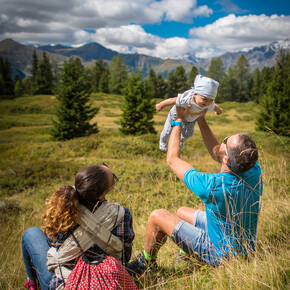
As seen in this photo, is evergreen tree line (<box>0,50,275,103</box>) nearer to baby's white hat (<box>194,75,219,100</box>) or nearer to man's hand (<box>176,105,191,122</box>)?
baby's white hat (<box>194,75,219,100</box>)

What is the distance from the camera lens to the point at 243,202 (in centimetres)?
190

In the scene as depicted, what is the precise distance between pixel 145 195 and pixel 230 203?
3667mm

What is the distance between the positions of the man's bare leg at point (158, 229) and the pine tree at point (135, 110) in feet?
51.9

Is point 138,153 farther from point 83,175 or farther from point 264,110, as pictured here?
point 264,110

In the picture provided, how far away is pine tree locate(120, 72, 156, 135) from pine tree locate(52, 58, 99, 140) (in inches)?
118

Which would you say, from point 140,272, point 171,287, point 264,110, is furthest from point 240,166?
point 264,110

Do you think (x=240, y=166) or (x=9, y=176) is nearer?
(x=240, y=166)

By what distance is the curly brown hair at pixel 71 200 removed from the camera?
1625 millimetres

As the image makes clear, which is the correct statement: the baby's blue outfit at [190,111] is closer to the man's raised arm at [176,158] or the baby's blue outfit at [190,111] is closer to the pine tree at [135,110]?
the man's raised arm at [176,158]

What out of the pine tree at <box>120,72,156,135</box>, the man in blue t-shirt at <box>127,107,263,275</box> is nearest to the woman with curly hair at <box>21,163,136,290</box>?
the man in blue t-shirt at <box>127,107,263,275</box>

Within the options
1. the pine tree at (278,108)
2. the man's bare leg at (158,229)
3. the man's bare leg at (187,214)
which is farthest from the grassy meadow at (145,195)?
the pine tree at (278,108)

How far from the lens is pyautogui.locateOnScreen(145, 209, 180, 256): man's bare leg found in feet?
7.17

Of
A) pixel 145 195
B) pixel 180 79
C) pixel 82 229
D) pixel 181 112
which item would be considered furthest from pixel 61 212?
pixel 180 79

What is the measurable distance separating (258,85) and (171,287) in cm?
6558
